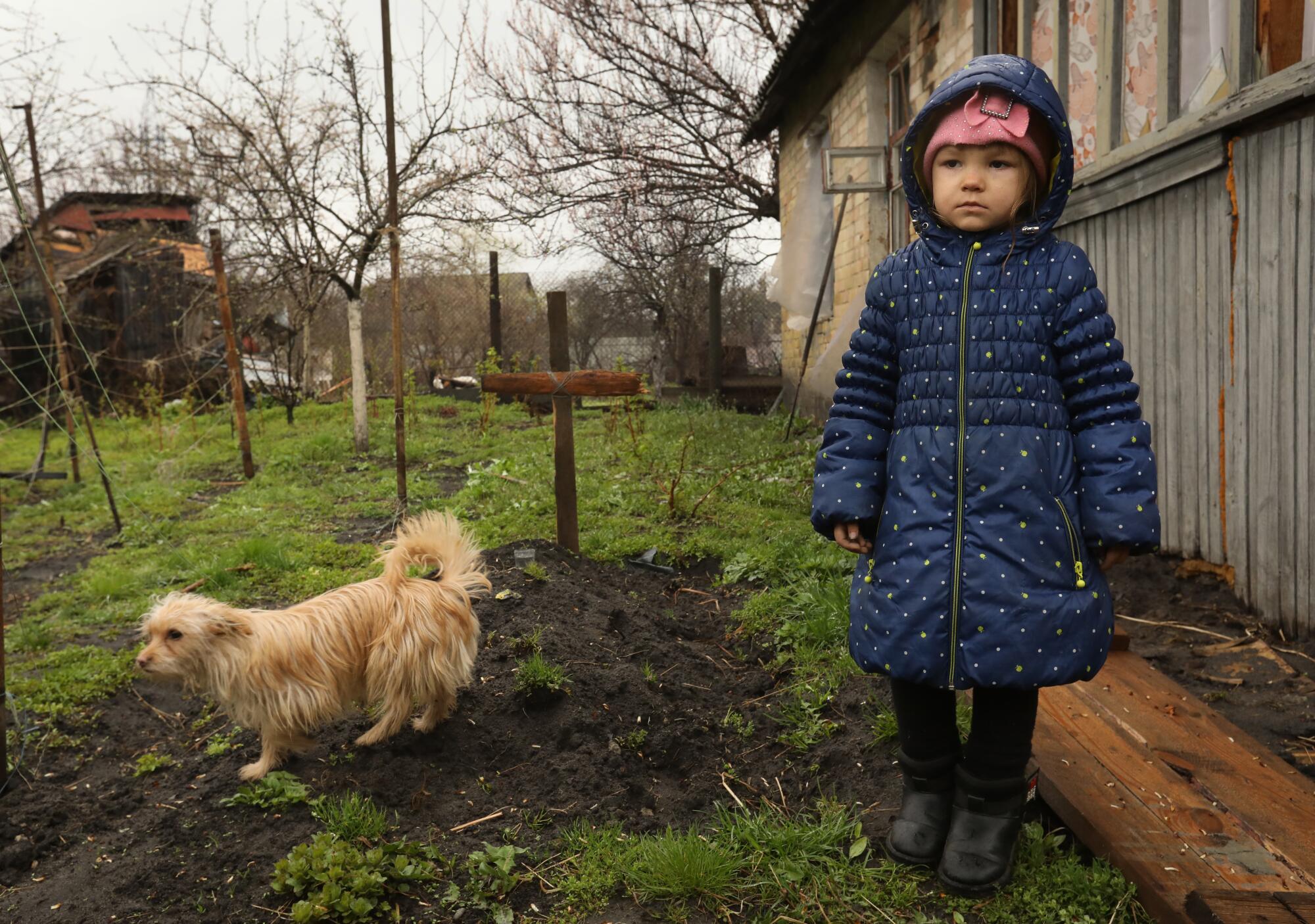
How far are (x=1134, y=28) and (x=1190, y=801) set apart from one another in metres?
4.18

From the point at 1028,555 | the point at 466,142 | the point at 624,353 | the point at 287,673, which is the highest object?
the point at 466,142

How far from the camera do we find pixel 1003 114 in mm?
2146

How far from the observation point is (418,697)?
3.20 meters

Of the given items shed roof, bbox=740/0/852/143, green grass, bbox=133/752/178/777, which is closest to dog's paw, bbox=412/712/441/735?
green grass, bbox=133/752/178/777

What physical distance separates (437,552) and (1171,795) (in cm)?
250

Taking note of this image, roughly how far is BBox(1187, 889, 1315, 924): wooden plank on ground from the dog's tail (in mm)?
2376

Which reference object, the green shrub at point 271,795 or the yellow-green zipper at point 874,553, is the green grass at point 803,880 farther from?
the green shrub at point 271,795

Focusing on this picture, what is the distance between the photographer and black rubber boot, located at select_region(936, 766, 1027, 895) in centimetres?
231

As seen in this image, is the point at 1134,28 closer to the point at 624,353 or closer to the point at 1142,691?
the point at 1142,691

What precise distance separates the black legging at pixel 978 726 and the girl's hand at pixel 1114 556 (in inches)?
14.7

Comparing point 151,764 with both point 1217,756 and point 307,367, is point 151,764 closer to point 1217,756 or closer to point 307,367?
point 1217,756

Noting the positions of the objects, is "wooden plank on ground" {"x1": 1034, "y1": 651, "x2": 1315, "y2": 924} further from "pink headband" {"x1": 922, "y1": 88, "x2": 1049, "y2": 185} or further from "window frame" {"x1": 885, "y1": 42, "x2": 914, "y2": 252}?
"window frame" {"x1": 885, "y1": 42, "x2": 914, "y2": 252}

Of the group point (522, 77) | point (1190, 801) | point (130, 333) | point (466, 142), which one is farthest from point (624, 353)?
point (1190, 801)

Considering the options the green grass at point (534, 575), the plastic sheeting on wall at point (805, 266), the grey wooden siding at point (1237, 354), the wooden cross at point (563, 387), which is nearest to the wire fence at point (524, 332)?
the green grass at point (534, 575)
